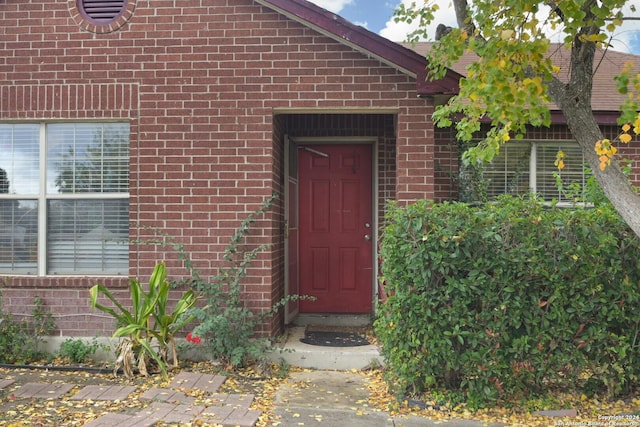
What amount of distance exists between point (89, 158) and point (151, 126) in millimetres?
767

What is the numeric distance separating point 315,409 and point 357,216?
3049mm

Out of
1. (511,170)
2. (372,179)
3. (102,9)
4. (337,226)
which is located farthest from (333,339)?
(102,9)

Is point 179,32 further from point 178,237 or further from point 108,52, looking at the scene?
point 178,237

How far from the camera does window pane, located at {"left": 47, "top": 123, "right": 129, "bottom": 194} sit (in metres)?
5.69

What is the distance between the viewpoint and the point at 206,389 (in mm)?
4711

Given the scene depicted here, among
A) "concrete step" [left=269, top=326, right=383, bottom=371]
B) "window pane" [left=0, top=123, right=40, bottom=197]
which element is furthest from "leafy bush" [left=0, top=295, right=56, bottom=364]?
"concrete step" [left=269, top=326, right=383, bottom=371]

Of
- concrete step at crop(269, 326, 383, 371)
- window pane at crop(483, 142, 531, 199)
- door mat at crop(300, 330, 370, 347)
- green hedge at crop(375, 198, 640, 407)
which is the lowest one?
concrete step at crop(269, 326, 383, 371)

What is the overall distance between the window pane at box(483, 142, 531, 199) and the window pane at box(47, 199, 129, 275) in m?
4.25

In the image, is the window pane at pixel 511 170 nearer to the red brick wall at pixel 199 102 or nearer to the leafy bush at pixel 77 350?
the red brick wall at pixel 199 102

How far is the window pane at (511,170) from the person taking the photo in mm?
6629

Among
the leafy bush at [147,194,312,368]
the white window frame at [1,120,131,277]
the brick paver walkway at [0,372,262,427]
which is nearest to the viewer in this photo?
the brick paver walkway at [0,372,262,427]

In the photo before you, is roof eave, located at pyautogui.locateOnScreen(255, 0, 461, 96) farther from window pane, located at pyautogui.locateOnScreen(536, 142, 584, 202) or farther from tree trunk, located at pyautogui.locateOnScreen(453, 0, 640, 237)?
window pane, located at pyautogui.locateOnScreen(536, 142, 584, 202)

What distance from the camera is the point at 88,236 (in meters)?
5.72

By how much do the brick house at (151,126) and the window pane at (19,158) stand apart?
0.5 inches
